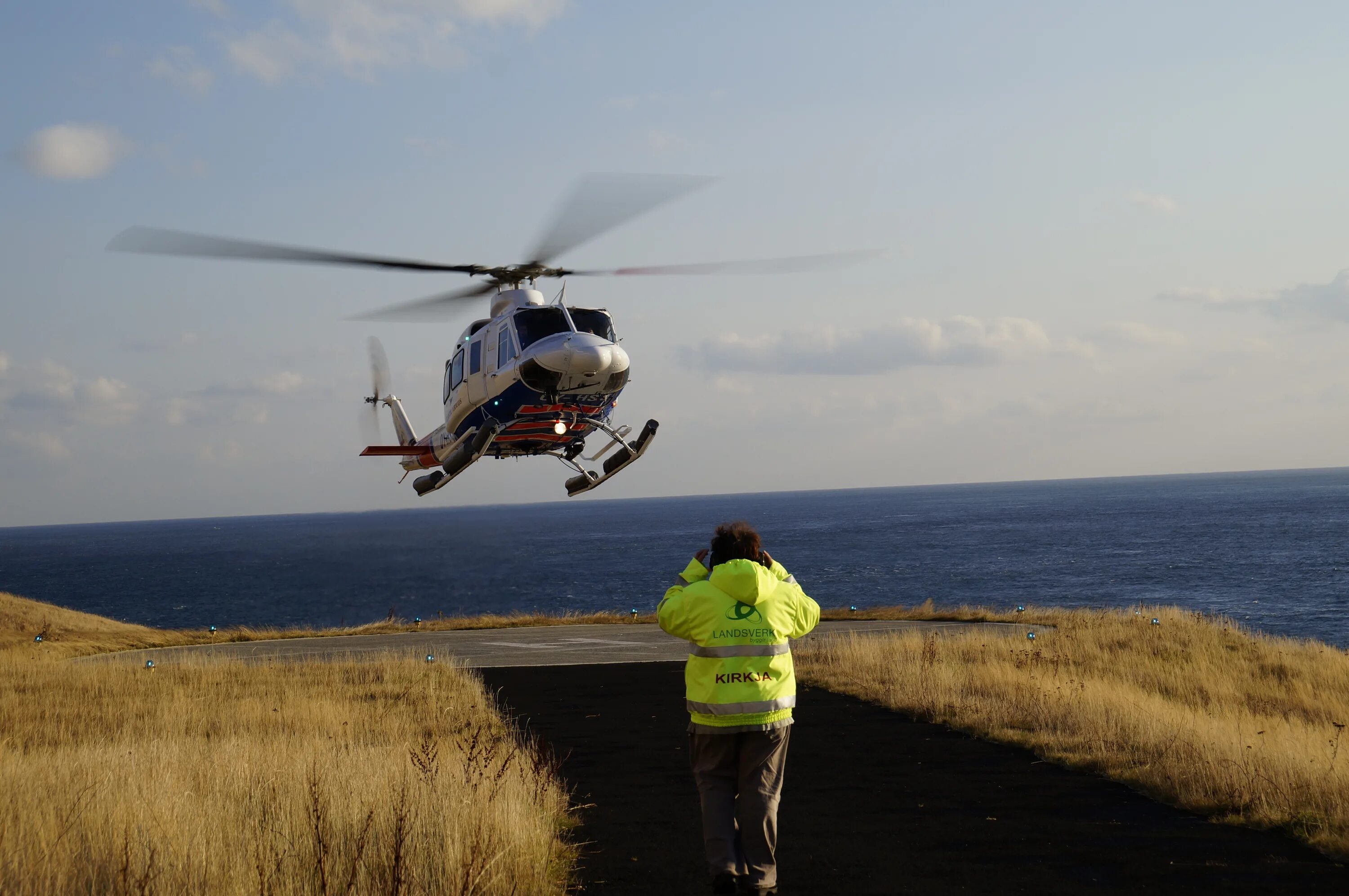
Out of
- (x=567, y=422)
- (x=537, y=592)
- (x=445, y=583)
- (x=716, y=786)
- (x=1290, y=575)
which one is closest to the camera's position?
(x=716, y=786)

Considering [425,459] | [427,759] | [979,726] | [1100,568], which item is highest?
[425,459]

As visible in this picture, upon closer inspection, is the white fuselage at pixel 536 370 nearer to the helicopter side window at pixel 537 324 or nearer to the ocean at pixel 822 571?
the helicopter side window at pixel 537 324

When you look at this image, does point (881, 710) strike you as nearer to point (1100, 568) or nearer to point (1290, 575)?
point (1290, 575)

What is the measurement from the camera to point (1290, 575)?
198 feet

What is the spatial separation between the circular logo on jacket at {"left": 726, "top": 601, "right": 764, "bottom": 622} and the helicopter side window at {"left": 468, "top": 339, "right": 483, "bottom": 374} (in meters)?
10.9

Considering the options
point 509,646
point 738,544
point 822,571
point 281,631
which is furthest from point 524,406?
point 822,571

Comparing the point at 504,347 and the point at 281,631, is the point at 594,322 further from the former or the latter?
the point at 281,631

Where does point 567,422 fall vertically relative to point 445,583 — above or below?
above

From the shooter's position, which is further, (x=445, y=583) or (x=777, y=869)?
(x=445, y=583)

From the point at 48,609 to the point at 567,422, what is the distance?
31549 mm

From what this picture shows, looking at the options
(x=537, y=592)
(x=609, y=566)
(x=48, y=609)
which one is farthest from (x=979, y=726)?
(x=609, y=566)

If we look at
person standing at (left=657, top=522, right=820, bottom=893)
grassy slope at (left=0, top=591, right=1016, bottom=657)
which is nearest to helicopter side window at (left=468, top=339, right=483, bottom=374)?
person standing at (left=657, top=522, right=820, bottom=893)

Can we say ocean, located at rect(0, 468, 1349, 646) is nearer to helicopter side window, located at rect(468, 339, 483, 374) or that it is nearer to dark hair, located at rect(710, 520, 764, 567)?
helicopter side window, located at rect(468, 339, 483, 374)

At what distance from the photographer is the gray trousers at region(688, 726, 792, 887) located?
583 centimetres
